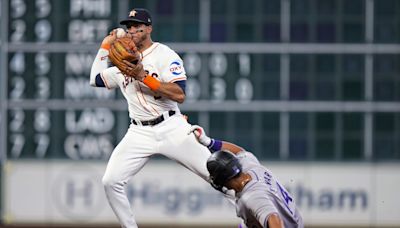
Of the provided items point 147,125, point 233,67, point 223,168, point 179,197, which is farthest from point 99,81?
point 179,197

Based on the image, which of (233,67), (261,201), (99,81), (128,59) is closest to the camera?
(261,201)

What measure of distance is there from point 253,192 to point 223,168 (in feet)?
0.74

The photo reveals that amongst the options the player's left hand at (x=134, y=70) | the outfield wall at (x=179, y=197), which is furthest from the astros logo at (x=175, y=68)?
the outfield wall at (x=179, y=197)

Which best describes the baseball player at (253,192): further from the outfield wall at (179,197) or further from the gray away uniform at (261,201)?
the outfield wall at (179,197)

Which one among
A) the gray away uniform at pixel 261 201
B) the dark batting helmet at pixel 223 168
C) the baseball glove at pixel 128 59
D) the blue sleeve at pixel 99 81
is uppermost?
the baseball glove at pixel 128 59

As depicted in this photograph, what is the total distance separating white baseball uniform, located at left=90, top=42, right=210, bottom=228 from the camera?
9.24 metres

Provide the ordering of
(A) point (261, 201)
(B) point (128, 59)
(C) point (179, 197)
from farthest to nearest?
(C) point (179, 197) → (B) point (128, 59) → (A) point (261, 201)

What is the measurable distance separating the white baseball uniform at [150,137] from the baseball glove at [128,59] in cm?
36

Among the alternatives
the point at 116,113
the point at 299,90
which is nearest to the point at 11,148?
the point at 116,113

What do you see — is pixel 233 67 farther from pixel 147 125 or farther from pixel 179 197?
pixel 147 125

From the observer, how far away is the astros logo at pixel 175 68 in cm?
923

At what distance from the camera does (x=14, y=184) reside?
52.1ft

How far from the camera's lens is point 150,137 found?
370 inches

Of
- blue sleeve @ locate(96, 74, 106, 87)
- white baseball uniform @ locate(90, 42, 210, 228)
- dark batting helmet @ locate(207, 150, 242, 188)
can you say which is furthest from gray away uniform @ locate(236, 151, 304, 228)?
blue sleeve @ locate(96, 74, 106, 87)
